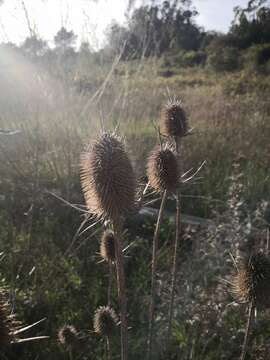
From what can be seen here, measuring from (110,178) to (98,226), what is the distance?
284cm

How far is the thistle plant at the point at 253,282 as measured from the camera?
1.69 metres

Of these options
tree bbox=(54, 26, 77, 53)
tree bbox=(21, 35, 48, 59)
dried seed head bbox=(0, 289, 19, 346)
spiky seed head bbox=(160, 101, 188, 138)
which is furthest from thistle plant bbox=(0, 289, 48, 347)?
tree bbox=(54, 26, 77, 53)

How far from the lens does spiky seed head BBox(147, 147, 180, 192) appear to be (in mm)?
1793

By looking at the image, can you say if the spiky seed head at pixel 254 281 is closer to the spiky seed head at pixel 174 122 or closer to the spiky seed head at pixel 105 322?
the spiky seed head at pixel 105 322

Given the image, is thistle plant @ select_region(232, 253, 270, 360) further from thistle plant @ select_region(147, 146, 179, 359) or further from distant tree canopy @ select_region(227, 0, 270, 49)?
distant tree canopy @ select_region(227, 0, 270, 49)

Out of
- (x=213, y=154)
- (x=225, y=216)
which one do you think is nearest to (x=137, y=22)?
(x=213, y=154)

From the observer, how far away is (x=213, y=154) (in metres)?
5.70

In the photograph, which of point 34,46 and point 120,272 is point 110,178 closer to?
point 120,272

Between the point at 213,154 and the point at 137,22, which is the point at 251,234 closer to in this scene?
the point at 213,154

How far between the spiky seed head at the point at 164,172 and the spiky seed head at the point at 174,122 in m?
0.38

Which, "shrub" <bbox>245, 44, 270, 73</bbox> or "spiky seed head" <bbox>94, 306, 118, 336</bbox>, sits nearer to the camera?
"spiky seed head" <bbox>94, 306, 118, 336</bbox>

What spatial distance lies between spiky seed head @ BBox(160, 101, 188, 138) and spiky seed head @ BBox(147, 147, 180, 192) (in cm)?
38

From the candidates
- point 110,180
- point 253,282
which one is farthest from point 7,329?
point 253,282

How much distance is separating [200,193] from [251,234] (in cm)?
148
